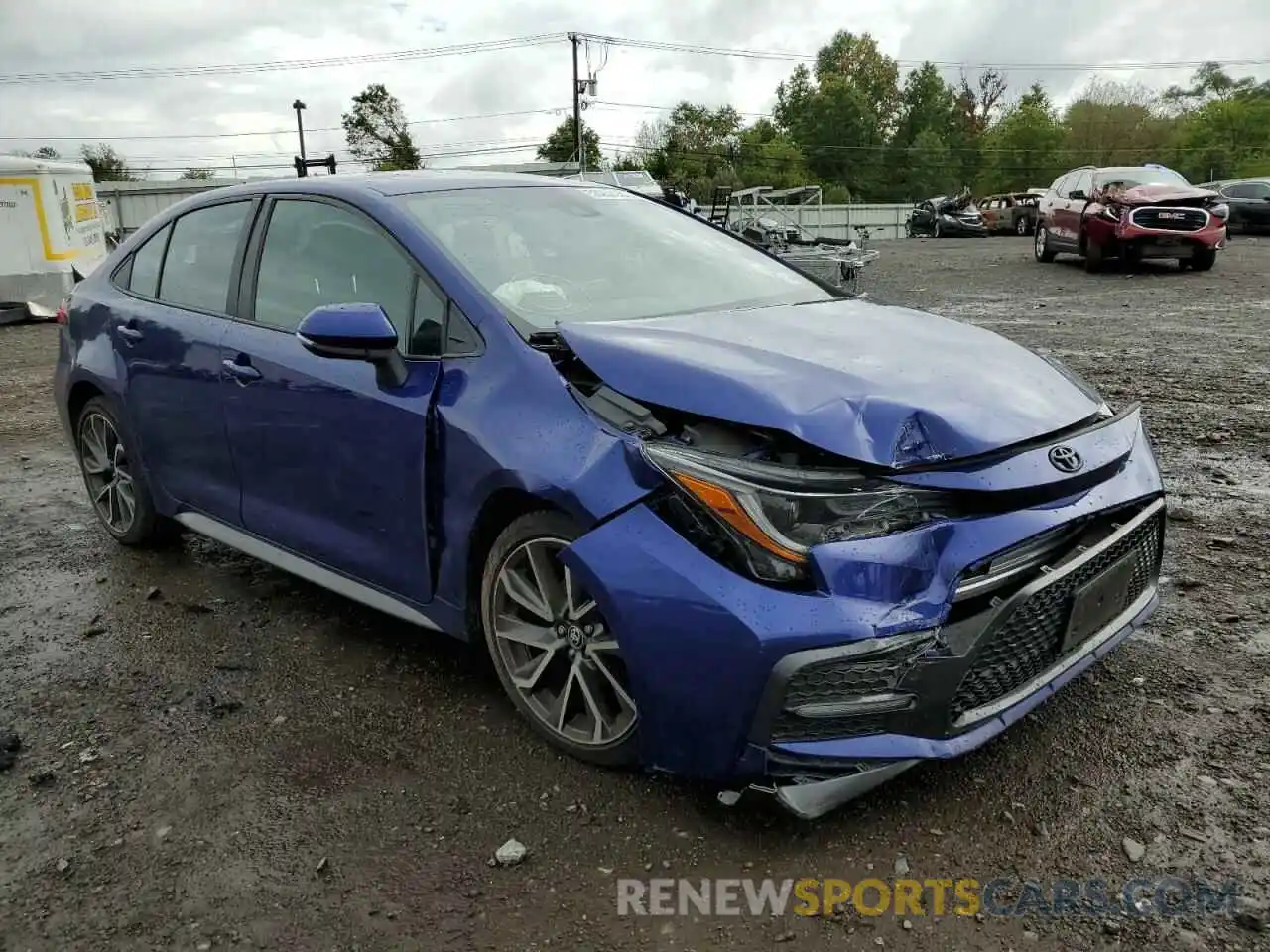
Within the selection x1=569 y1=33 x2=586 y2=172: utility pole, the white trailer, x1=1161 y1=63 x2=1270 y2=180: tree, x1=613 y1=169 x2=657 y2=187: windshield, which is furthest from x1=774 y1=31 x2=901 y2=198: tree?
the white trailer

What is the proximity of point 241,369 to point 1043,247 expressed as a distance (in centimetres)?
1866

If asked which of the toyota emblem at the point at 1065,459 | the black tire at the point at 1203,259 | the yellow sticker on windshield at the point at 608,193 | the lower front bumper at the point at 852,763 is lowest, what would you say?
the lower front bumper at the point at 852,763

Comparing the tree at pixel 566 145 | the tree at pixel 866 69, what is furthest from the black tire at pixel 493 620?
the tree at pixel 866 69

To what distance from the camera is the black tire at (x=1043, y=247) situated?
1925 centimetres

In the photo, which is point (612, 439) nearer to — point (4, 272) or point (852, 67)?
point (4, 272)

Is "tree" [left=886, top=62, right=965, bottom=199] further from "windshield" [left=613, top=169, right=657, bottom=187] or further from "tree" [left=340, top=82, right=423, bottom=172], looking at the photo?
"windshield" [left=613, top=169, right=657, bottom=187]

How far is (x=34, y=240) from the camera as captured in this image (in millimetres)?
15492

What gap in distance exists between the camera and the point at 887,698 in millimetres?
2314

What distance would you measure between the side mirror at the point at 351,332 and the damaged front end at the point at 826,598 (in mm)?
860

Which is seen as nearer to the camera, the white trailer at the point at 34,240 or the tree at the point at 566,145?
the white trailer at the point at 34,240

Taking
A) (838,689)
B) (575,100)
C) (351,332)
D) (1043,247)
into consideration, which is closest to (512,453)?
(351,332)

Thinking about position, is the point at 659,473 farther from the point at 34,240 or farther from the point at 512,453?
the point at 34,240

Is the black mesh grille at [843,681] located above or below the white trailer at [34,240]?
below

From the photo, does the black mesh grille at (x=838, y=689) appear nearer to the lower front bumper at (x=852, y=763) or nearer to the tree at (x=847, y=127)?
the lower front bumper at (x=852, y=763)
